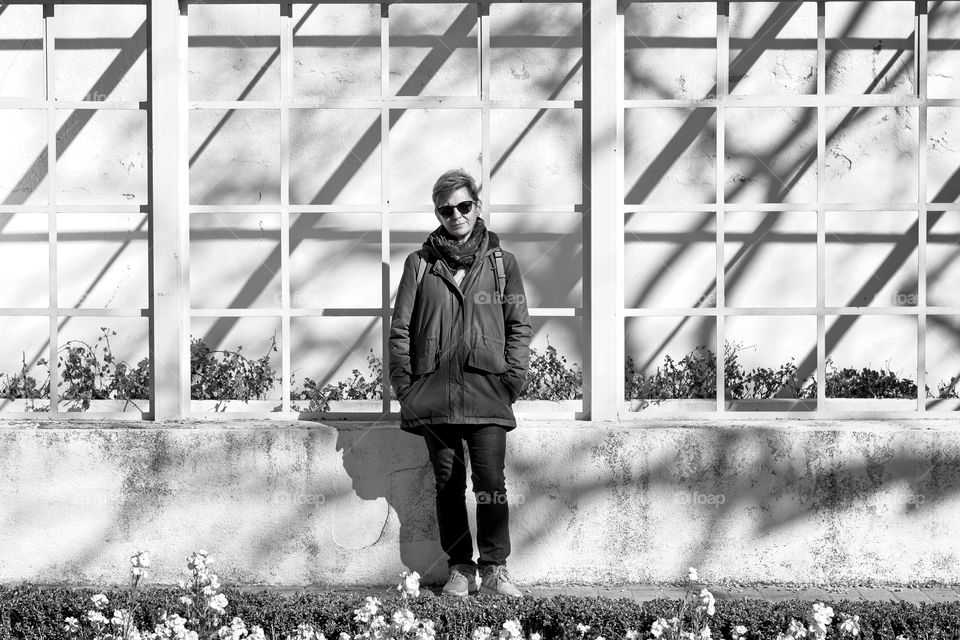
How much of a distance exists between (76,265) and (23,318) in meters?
0.52

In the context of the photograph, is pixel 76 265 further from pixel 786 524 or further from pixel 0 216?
pixel 786 524

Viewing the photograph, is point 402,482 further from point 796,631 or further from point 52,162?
point 52,162

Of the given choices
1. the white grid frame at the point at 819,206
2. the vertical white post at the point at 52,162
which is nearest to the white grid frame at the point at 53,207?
the vertical white post at the point at 52,162

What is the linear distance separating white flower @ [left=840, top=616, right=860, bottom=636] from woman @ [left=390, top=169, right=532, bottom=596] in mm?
1488

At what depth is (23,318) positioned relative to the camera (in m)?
8.38

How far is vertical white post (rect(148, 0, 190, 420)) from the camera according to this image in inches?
214

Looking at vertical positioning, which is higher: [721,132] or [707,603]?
[721,132]

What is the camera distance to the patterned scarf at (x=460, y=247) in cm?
505

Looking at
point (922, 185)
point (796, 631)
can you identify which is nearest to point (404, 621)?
point (796, 631)

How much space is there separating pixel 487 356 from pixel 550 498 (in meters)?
0.82

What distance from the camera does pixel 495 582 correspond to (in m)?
5.04

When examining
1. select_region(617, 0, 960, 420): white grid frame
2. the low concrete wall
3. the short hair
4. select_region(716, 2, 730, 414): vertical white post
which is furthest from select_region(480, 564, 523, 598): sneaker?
the short hair

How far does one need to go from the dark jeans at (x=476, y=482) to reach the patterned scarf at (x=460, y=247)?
0.70 metres

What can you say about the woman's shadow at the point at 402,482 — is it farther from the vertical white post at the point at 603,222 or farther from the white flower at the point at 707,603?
the white flower at the point at 707,603
